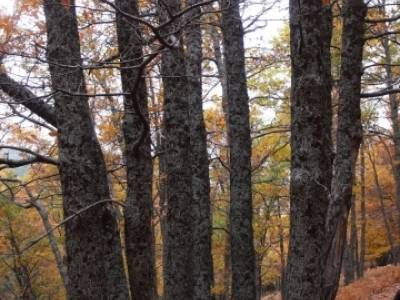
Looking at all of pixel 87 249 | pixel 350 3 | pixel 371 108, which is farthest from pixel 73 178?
pixel 371 108

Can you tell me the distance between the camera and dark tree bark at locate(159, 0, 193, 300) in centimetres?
596

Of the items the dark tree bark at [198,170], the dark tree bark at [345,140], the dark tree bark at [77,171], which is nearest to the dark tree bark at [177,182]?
the dark tree bark at [77,171]

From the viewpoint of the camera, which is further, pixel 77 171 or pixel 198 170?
pixel 198 170

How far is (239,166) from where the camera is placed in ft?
28.3

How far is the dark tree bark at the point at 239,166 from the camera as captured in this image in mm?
8188

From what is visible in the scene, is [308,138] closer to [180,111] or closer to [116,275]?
[180,111]

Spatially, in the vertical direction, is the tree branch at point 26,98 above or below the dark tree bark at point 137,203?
above

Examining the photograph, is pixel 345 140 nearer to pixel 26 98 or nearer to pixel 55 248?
pixel 26 98

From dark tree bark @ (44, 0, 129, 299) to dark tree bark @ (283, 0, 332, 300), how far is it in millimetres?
2198

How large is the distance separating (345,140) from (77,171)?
2914mm

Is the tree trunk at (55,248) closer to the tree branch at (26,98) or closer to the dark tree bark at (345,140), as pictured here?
the tree branch at (26,98)

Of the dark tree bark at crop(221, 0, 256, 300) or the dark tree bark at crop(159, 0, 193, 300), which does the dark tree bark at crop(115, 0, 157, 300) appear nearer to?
the dark tree bark at crop(159, 0, 193, 300)

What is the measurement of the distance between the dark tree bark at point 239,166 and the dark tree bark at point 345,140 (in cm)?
303

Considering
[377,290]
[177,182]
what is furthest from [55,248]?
[177,182]
